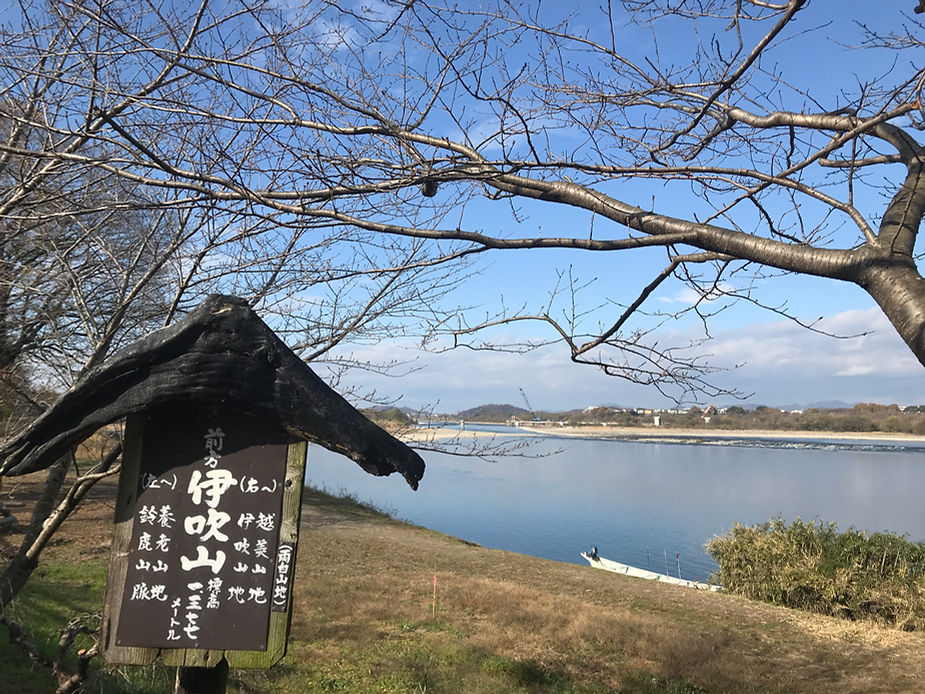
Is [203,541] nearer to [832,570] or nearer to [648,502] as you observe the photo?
[832,570]

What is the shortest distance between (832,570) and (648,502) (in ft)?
64.8

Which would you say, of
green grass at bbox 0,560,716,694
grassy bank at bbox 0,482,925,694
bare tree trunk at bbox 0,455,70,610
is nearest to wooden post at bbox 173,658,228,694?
bare tree trunk at bbox 0,455,70,610

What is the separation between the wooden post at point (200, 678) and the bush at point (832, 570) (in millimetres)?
9173

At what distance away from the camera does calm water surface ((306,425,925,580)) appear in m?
18.8

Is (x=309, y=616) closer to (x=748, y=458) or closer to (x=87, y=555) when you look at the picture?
(x=87, y=555)

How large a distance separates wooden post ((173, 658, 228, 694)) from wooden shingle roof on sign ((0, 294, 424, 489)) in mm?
751

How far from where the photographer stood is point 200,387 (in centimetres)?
176

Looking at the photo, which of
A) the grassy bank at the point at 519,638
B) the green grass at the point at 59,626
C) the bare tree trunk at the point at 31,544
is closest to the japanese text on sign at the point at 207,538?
the green grass at the point at 59,626

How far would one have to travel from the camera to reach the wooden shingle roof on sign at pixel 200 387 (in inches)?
69.6

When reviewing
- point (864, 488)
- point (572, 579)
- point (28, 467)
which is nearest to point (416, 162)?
point (28, 467)

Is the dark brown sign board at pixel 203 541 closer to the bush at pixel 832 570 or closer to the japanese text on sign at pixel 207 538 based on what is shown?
the japanese text on sign at pixel 207 538

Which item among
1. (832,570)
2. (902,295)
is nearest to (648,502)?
(832,570)

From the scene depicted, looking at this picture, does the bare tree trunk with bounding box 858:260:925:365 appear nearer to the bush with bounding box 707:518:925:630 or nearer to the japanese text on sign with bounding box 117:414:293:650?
the japanese text on sign with bounding box 117:414:293:650

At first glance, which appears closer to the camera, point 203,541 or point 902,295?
point 203,541
